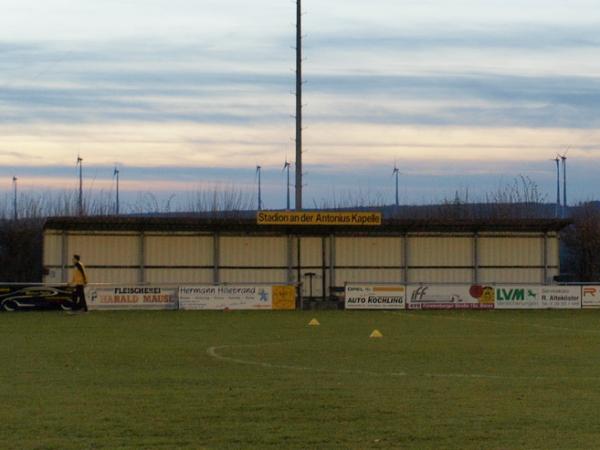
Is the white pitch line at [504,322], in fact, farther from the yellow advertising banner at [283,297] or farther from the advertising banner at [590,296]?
the advertising banner at [590,296]

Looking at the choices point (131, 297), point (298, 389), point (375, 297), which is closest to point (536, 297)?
point (375, 297)

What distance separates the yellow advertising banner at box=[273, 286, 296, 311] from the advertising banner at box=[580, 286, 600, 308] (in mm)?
11770

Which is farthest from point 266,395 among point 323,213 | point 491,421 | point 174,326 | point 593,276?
point 593,276

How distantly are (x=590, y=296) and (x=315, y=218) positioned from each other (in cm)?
1169

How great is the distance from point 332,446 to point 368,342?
1566 centimetres

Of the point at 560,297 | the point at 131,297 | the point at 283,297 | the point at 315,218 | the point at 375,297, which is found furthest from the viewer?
the point at 315,218

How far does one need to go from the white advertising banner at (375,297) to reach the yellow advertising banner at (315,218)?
11.4 ft

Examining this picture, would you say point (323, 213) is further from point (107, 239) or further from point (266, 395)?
point (266, 395)

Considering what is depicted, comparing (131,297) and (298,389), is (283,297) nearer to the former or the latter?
(131,297)

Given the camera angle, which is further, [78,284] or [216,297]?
[216,297]

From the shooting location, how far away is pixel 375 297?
159ft

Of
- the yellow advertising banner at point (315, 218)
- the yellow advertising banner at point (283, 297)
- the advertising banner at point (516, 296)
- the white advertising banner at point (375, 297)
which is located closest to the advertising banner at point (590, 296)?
the advertising banner at point (516, 296)

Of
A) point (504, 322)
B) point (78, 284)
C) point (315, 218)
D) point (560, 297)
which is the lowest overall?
point (504, 322)

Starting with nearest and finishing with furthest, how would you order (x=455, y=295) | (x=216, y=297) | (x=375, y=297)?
(x=216, y=297), (x=375, y=297), (x=455, y=295)
